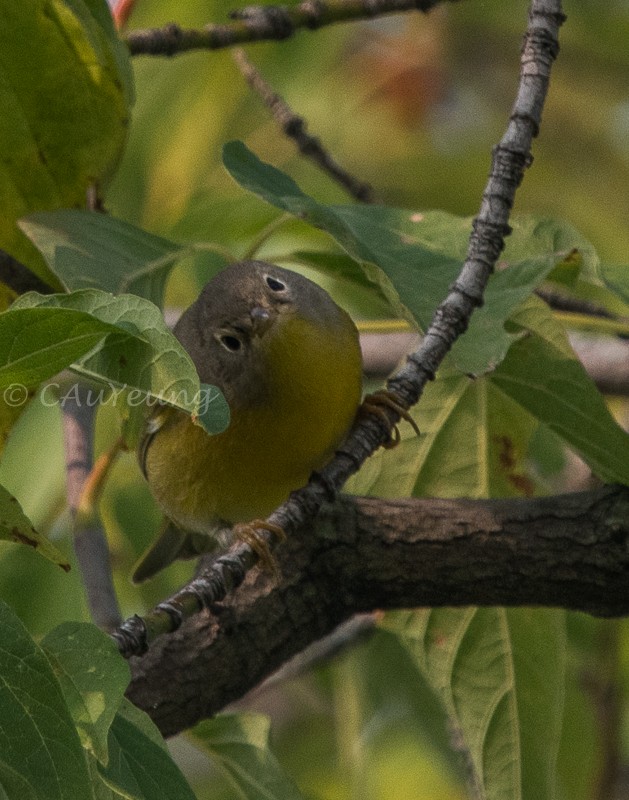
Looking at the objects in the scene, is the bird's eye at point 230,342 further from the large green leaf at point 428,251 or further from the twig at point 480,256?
the twig at point 480,256

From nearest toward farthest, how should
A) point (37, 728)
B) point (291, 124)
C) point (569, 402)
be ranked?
point (37, 728)
point (569, 402)
point (291, 124)

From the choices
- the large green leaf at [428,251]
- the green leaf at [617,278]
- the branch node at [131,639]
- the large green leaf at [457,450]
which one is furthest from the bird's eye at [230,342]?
the branch node at [131,639]

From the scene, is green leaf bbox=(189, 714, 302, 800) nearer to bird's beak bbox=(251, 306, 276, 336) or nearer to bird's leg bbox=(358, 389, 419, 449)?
bird's leg bbox=(358, 389, 419, 449)

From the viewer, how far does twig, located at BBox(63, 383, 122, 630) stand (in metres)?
2.80

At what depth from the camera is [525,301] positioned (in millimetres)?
2242

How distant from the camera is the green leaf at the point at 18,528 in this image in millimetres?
1530

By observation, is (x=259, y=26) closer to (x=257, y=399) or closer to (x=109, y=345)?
(x=257, y=399)

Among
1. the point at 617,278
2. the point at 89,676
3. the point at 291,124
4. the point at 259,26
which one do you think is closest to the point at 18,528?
the point at 89,676

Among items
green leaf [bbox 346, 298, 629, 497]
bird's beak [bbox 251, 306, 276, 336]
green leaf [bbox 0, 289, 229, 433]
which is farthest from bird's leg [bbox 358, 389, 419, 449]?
green leaf [bbox 0, 289, 229, 433]

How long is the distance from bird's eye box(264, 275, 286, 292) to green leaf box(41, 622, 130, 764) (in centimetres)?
134

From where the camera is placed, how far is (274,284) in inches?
108

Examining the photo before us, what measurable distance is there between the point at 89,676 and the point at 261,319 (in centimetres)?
132

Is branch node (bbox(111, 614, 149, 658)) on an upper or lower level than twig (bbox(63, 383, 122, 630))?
upper

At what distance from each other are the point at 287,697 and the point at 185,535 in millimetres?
2190
